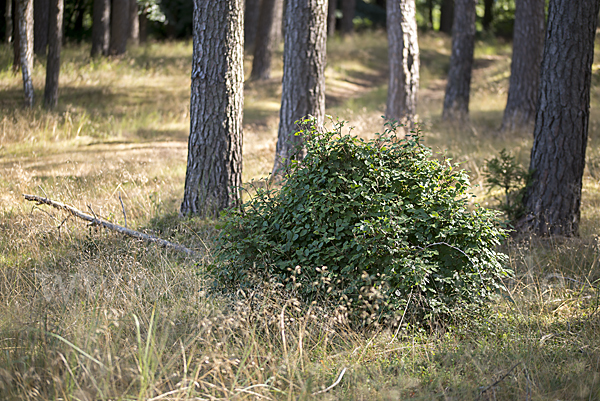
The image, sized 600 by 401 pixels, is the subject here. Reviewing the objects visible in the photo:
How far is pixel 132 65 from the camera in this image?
1579cm

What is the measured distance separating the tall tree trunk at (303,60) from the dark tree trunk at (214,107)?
1432 millimetres

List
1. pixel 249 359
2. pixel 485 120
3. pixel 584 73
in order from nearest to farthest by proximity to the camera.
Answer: pixel 249 359 → pixel 584 73 → pixel 485 120

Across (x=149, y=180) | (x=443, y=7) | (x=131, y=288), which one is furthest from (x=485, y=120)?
(x=443, y=7)

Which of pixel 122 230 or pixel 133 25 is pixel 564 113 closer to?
pixel 122 230

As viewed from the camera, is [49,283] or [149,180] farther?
[149,180]

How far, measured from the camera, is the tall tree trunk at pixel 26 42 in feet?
34.0

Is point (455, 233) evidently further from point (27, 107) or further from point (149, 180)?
point (27, 107)

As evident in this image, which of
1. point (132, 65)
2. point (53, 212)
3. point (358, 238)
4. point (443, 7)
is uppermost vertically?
point (443, 7)

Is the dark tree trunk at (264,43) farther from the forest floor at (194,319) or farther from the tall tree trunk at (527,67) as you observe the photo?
the tall tree trunk at (527,67)

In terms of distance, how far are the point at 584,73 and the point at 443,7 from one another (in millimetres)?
28676

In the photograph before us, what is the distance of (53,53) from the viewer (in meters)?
10.9

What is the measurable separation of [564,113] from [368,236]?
3.35 meters

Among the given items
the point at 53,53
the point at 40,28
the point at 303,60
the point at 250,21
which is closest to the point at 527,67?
the point at 303,60

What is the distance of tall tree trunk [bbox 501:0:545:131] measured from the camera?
394 inches
